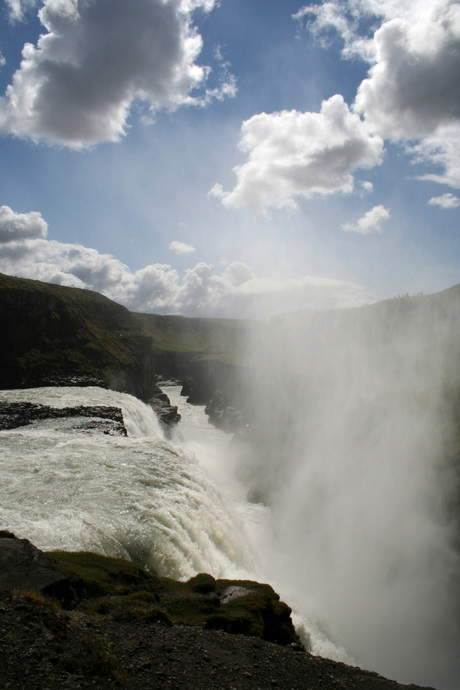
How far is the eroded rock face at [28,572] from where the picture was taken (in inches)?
341

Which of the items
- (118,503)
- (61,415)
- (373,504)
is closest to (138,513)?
(118,503)

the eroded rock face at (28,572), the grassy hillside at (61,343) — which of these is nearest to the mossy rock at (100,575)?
the eroded rock face at (28,572)

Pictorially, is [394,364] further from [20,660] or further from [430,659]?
[20,660]

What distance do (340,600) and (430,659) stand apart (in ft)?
15.8

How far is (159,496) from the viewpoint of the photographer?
1809cm

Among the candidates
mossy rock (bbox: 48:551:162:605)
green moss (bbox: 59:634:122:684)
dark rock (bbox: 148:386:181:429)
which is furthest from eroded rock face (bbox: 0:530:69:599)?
dark rock (bbox: 148:386:181:429)

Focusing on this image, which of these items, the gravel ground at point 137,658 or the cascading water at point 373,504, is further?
the cascading water at point 373,504

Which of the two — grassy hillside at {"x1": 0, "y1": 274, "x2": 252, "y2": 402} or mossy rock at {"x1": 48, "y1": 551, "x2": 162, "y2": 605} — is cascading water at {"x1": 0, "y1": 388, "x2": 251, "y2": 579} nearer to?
mossy rock at {"x1": 48, "y1": 551, "x2": 162, "y2": 605}

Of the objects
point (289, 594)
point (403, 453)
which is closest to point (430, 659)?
point (289, 594)

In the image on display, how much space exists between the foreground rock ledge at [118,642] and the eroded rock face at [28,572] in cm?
2

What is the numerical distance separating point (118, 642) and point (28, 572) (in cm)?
294

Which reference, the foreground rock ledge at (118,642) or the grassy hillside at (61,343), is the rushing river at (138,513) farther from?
the grassy hillside at (61,343)

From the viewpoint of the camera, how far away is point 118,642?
787 centimetres

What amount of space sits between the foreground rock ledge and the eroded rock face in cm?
2
